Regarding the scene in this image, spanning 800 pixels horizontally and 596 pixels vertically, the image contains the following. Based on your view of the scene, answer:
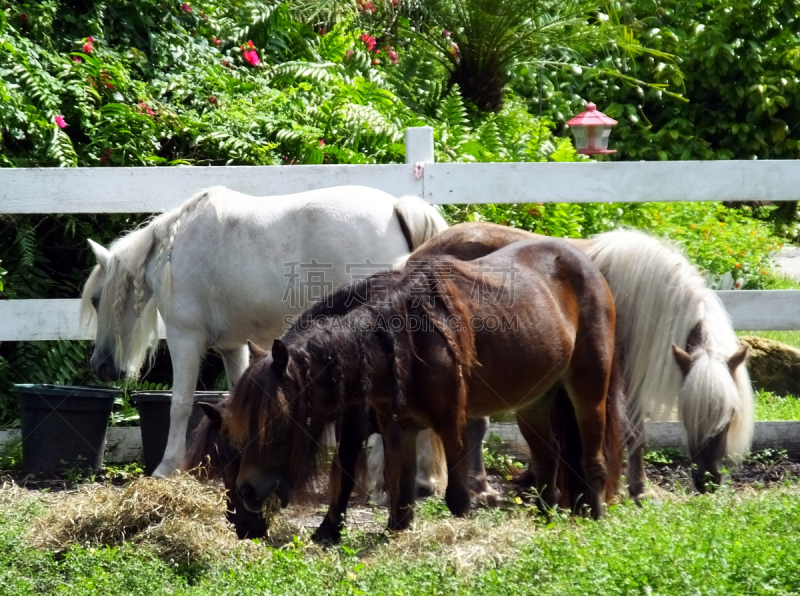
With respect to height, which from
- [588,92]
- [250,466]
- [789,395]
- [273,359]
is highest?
[588,92]

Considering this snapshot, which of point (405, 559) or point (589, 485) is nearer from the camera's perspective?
point (405, 559)

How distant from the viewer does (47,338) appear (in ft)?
20.6

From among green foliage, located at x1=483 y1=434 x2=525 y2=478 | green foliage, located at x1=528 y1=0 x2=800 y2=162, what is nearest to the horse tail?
green foliage, located at x1=483 y1=434 x2=525 y2=478

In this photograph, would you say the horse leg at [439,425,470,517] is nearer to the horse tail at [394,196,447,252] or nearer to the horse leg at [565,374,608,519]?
the horse leg at [565,374,608,519]

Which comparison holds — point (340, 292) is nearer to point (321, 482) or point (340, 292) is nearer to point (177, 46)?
point (321, 482)

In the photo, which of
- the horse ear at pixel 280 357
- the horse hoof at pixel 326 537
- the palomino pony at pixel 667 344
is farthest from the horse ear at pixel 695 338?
the horse ear at pixel 280 357

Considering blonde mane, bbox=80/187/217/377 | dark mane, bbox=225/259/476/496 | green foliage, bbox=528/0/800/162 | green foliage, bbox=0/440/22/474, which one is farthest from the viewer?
green foliage, bbox=528/0/800/162

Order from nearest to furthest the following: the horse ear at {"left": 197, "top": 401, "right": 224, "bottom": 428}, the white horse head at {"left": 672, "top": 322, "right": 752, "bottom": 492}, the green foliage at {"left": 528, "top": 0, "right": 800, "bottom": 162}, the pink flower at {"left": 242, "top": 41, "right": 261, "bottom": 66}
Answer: the horse ear at {"left": 197, "top": 401, "right": 224, "bottom": 428}, the white horse head at {"left": 672, "top": 322, "right": 752, "bottom": 492}, the pink flower at {"left": 242, "top": 41, "right": 261, "bottom": 66}, the green foliage at {"left": 528, "top": 0, "right": 800, "bottom": 162}

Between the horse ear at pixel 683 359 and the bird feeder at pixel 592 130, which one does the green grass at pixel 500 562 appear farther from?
the bird feeder at pixel 592 130

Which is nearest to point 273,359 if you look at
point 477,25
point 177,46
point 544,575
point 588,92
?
point 544,575

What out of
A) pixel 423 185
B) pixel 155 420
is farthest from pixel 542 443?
pixel 155 420

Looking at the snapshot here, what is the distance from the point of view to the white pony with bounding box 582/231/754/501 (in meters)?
4.99

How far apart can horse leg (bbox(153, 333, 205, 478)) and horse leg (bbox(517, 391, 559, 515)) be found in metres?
1.95

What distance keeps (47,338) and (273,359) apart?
2838mm
